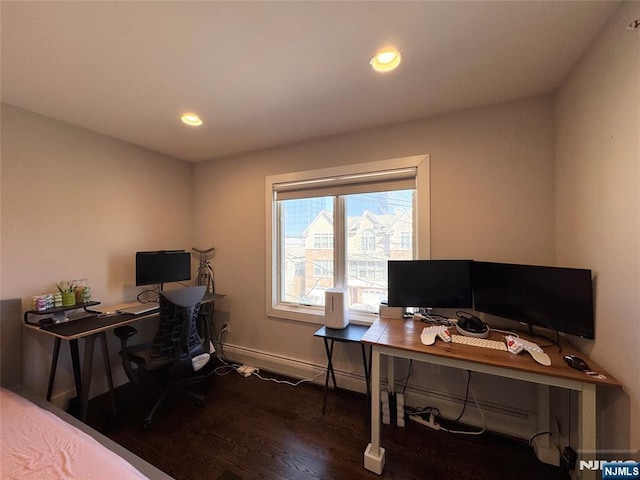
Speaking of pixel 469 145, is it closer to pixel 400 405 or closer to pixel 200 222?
pixel 400 405

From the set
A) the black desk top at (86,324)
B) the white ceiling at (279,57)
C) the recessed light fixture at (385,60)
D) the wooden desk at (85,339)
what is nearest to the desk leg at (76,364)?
the wooden desk at (85,339)

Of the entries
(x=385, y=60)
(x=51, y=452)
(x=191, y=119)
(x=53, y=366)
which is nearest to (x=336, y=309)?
(x=51, y=452)

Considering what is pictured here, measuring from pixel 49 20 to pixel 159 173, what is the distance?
1.86m

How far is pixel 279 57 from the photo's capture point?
1.38 m

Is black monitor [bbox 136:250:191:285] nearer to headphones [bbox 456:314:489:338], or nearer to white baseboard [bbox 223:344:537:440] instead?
white baseboard [bbox 223:344:537:440]

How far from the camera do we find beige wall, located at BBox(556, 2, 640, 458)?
1.02m

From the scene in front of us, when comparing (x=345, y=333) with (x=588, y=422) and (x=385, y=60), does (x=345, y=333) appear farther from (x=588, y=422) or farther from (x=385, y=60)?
(x=385, y=60)

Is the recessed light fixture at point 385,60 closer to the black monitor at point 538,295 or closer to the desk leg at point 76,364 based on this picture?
the black monitor at point 538,295

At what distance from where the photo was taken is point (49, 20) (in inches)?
45.1

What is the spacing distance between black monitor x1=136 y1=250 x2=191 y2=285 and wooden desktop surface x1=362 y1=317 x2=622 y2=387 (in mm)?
2218

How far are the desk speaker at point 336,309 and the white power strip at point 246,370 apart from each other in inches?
44.3

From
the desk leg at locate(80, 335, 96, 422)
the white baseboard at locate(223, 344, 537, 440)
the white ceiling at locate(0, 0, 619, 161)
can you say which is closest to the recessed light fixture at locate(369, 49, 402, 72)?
the white ceiling at locate(0, 0, 619, 161)

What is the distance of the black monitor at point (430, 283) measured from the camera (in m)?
1.83

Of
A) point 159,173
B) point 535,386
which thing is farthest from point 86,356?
point 535,386
